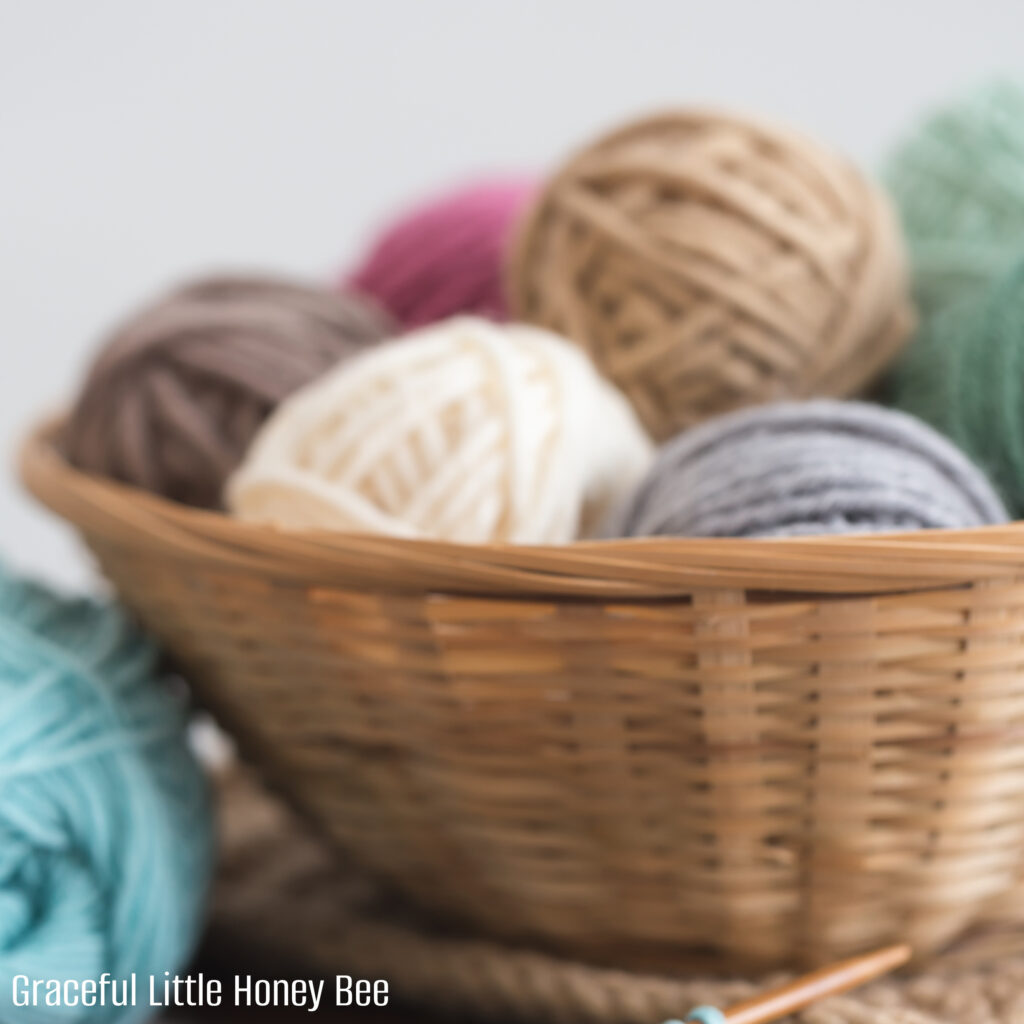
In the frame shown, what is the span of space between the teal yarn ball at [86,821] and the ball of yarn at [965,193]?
450 millimetres

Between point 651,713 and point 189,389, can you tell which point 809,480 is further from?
point 189,389

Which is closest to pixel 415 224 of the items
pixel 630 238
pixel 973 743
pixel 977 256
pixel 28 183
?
pixel 630 238

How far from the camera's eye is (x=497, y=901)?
521mm

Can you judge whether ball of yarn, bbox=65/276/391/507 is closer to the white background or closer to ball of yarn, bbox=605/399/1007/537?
ball of yarn, bbox=605/399/1007/537

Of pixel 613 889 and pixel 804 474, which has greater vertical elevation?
pixel 804 474

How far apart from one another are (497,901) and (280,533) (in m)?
0.19

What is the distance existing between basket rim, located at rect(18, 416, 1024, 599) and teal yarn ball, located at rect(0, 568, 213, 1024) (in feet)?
0.25

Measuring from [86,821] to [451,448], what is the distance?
0.20m

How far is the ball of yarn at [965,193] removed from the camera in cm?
63

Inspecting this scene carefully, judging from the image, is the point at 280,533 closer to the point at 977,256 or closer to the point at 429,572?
the point at 429,572

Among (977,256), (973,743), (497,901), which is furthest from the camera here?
(977,256)

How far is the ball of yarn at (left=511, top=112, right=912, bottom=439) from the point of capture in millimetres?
577

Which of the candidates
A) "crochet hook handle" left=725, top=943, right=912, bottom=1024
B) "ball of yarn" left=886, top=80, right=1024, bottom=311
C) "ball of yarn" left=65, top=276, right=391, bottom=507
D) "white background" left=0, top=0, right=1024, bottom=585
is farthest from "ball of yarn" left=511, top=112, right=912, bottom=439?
"white background" left=0, top=0, right=1024, bottom=585

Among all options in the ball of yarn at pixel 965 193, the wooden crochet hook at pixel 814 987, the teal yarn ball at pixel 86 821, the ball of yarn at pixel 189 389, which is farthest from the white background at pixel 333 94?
the wooden crochet hook at pixel 814 987
